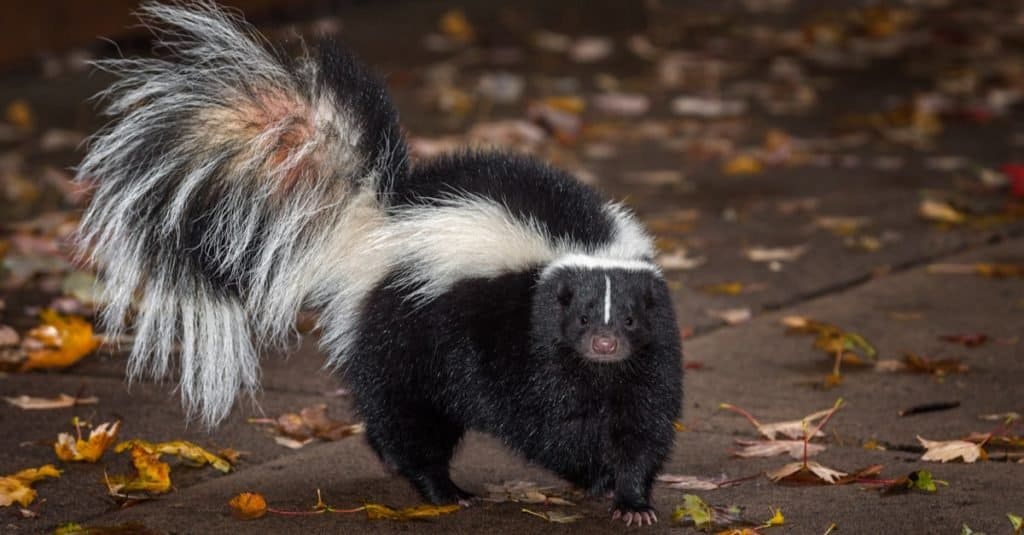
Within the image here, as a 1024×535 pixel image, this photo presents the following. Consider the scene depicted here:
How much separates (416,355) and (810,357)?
1.85 m

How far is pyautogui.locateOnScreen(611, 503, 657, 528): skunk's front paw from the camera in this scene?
4.02 m

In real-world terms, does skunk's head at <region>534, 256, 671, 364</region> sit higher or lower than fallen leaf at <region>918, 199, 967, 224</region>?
higher

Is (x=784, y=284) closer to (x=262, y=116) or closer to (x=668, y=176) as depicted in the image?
(x=668, y=176)

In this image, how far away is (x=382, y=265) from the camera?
170 inches

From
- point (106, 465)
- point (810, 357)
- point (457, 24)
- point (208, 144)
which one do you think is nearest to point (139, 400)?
point (106, 465)

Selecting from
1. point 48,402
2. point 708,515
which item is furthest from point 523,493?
point 48,402

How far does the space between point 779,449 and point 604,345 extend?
0.88 m

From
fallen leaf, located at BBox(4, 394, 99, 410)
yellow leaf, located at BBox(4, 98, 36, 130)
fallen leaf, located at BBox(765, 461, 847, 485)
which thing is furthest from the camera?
yellow leaf, located at BBox(4, 98, 36, 130)

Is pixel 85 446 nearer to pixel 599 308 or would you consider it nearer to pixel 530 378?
pixel 530 378

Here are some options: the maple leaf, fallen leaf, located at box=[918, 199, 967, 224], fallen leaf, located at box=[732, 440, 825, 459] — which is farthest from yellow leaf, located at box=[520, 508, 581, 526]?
fallen leaf, located at box=[918, 199, 967, 224]

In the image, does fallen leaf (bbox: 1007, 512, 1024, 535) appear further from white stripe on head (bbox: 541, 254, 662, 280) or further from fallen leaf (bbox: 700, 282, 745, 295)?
fallen leaf (bbox: 700, 282, 745, 295)

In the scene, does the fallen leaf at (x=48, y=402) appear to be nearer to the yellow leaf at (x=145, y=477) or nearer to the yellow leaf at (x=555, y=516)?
the yellow leaf at (x=145, y=477)

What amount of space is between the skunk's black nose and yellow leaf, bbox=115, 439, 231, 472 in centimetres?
124

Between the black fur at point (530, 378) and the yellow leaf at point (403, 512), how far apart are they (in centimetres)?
11
